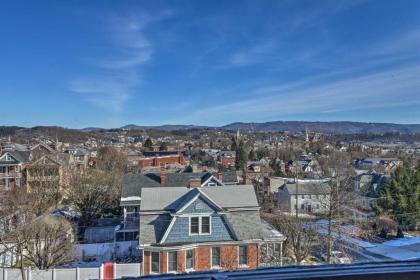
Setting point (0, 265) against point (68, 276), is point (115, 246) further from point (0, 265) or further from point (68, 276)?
point (68, 276)

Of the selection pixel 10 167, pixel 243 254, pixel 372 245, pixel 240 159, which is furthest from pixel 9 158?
pixel 240 159

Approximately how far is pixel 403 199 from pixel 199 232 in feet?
32.7

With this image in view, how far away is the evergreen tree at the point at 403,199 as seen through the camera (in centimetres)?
1520

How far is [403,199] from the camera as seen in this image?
15.3 m

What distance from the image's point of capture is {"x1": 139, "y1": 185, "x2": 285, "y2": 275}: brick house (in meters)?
8.99

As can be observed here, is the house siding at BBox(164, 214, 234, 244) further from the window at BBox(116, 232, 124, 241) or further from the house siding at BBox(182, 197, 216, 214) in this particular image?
the window at BBox(116, 232, 124, 241)

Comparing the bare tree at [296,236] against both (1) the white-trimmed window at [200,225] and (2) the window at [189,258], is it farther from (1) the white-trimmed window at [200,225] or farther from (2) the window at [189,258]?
(2) the window at [189,258]

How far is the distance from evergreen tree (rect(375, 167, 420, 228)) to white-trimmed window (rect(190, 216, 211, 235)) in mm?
9591

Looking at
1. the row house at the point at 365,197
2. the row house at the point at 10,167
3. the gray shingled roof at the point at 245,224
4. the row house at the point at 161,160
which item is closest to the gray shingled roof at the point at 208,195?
the gray shingled roof at the point at 245,224

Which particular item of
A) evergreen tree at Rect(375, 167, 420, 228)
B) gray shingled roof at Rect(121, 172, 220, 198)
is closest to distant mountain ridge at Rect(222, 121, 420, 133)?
evergreen tree at Rect(375, 167, 420, 228)

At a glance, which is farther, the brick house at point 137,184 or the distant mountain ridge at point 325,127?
the distant mountain ridge at point 325,127

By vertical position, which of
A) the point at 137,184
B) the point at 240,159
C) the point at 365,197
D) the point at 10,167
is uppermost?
the point at 240,159

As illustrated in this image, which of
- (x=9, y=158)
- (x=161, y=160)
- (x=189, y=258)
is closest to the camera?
(x=189, y=258)

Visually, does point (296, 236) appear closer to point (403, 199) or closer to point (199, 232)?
point (199, 232)
